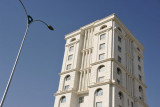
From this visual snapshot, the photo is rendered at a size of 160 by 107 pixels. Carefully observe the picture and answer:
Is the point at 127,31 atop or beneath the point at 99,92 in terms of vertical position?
atop

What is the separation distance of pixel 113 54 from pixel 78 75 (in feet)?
36.0

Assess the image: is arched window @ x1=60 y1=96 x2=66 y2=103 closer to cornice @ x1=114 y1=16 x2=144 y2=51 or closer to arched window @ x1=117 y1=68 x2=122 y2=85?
arched window @ x1=117 y1=68 x2=122 y2=85

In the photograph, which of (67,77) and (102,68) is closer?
(102,68)

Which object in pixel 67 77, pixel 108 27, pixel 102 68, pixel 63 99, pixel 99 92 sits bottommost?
pixel 63 99

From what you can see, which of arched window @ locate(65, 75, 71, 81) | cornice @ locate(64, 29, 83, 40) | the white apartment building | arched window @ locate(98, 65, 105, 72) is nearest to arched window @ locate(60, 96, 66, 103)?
the white apartment building

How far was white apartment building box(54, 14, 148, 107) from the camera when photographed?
47969mm

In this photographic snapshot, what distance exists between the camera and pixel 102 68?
51.3 m

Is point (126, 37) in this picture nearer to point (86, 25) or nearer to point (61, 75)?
point (86, 25)

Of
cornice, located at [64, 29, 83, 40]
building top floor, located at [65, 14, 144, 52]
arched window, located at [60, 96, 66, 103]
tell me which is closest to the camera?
arched window, located at [60, 96, 66, 103]

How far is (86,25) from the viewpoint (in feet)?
209

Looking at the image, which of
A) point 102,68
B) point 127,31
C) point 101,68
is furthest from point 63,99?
point 127,31

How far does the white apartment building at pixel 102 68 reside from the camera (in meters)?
48.0

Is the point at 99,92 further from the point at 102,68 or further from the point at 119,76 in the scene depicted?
the point at 119,76

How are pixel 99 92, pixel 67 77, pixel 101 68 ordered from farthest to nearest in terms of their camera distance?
pixel 67 77, pixel 101 68, pixel 99 92
